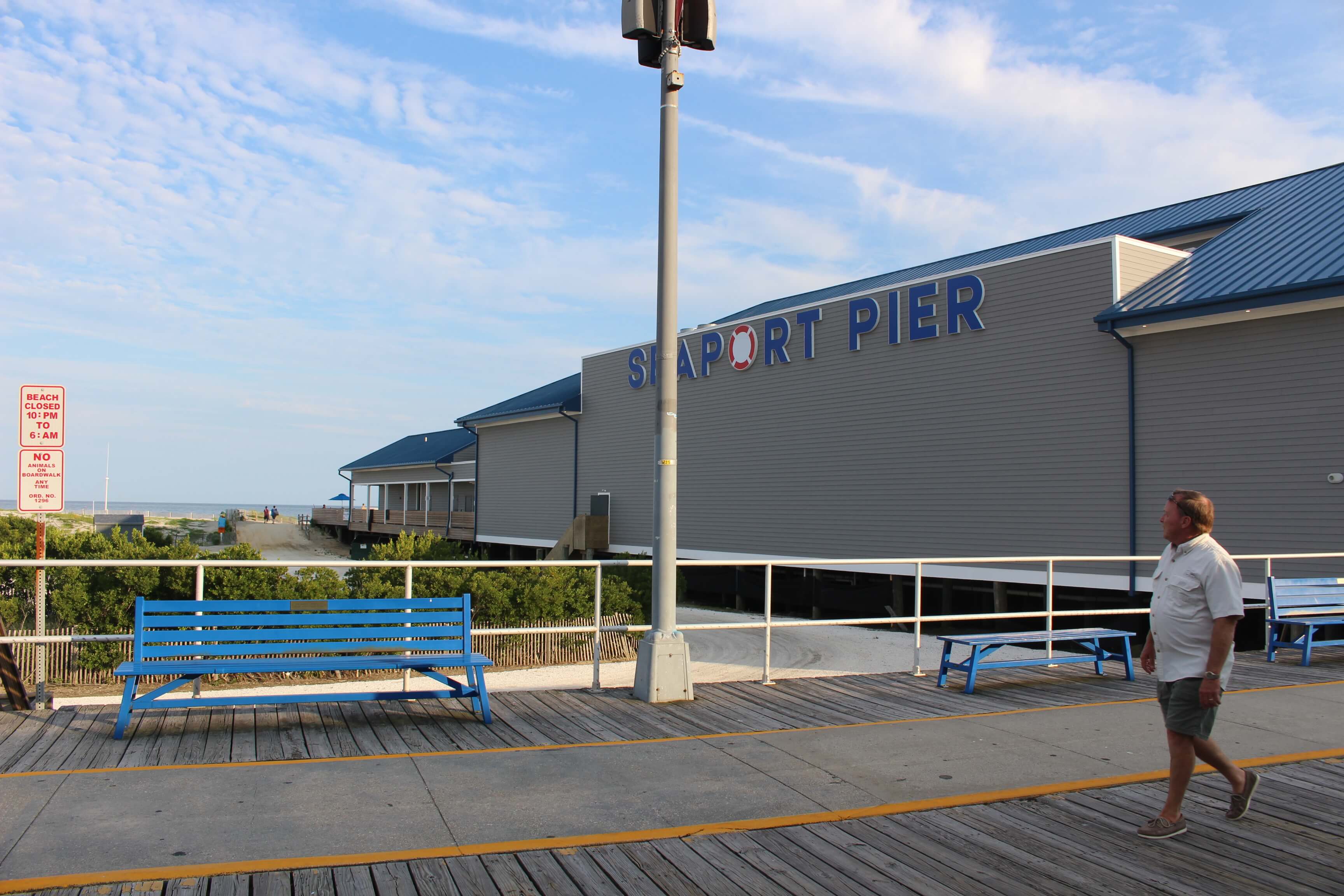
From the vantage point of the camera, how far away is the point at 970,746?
6.43 meters

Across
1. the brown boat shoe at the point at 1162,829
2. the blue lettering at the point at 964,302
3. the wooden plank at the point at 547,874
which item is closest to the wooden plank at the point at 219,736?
the wooden plank at the point at 547,874

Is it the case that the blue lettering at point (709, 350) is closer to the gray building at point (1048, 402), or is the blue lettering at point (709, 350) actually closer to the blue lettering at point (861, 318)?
the gray building at point (1048, 402)

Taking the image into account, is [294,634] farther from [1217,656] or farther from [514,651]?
[514,651]

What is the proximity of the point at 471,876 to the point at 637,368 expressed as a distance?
23461 mm

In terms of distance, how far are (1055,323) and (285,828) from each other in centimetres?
1560

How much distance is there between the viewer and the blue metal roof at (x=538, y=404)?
29828 millimetres

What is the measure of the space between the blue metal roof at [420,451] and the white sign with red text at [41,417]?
107 ft

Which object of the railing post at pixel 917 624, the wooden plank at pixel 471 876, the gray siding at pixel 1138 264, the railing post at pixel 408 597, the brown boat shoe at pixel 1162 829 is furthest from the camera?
the gray siding at pixel 1138 264

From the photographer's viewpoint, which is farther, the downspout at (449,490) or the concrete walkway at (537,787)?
the downspout at (449,490)

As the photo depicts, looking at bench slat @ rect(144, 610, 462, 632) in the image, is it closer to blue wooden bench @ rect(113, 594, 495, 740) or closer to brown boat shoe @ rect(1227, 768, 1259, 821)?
blue wooden bench @ rect(113, 594, 495, 740)

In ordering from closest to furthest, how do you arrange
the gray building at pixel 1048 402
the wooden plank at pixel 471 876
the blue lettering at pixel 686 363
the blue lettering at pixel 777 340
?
1. the wooden plank at pixel 471 876
2. the gray building at pixel 1048 402
3. the blue lettering at pixel 777 340
4. the blue lettering at pixel 686 363

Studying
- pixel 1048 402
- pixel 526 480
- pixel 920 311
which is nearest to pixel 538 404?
pixel 526 480

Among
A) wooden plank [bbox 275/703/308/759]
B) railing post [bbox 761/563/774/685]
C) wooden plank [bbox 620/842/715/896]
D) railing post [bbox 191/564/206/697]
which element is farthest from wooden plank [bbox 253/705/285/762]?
railing post [bbox 761/563/774/685]

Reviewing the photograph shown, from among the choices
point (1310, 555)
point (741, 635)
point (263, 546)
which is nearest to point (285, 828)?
point (1310, 555)
